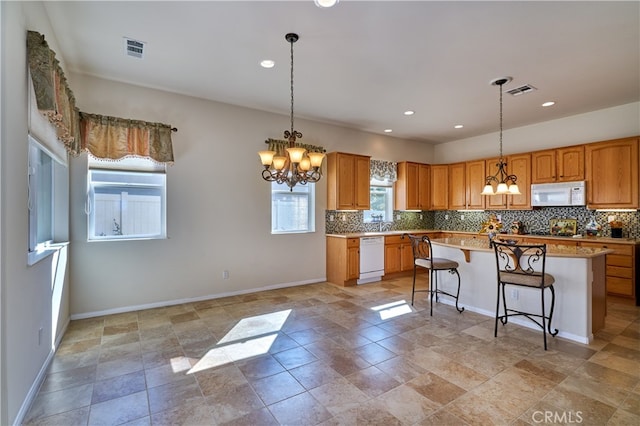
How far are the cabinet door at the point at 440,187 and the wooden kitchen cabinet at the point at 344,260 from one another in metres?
2.69

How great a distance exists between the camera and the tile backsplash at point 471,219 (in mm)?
4996

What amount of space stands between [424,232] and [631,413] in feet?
16.1

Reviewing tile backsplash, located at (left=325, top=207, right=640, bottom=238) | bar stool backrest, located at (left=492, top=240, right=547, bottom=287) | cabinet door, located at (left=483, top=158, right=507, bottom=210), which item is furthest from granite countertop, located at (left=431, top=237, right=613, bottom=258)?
cabinet door, located at (left=483, top=158, right=507, bottom=210)

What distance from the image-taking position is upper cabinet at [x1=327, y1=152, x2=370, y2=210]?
5.64m

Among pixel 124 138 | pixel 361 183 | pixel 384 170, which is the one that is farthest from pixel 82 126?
pixel 384 170

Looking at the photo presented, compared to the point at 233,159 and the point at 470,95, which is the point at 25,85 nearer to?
the point at 233,159

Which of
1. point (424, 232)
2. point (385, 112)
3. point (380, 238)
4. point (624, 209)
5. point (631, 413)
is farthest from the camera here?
point (424, 232)

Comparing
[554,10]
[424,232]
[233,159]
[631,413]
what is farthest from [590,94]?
[233,159]

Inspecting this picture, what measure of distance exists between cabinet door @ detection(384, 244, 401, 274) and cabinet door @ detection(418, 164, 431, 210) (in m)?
1.46

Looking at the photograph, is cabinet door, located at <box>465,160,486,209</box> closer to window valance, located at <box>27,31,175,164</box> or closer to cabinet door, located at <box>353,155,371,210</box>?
cabinet door, located at <box>353,155,371,210</box>

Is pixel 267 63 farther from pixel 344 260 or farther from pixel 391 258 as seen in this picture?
pixel 391 258

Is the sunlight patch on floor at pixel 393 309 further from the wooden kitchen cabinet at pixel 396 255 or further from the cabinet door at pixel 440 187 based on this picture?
the cabinet door at pixel 440 187

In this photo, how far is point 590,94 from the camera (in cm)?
436

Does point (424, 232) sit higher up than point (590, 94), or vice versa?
point (590, 94)
